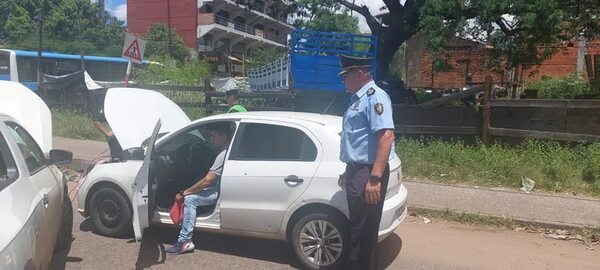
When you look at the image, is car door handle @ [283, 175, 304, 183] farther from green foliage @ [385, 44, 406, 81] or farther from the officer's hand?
green foliage @ [385, 44, 406, 81]

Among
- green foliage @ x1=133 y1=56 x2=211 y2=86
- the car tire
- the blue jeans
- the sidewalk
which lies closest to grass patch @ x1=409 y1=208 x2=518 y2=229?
the sidewalk

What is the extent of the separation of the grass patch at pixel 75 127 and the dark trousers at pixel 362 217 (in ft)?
33.7

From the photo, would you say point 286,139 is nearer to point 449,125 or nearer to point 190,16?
point 449,125

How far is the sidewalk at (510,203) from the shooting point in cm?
645

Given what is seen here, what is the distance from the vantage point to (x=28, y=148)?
4316 mm

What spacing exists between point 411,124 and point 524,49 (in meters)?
2.92

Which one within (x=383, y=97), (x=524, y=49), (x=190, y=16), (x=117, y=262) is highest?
(x=190, y=16)

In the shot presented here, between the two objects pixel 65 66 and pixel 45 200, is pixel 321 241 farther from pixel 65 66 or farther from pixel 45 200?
pixel 65 66

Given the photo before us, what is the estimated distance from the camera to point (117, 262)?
16.0 ft

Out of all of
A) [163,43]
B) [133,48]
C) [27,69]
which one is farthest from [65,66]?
[163,43]

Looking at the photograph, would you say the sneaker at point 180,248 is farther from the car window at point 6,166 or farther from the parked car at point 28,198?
the car window at point 6,166

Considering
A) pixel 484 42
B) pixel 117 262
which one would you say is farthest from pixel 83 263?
pixel 484 42

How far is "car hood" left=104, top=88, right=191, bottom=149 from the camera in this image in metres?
5.34

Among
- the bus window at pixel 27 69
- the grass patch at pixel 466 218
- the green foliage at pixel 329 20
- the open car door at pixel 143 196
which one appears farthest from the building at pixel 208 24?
the open car door at pixel 143 196
